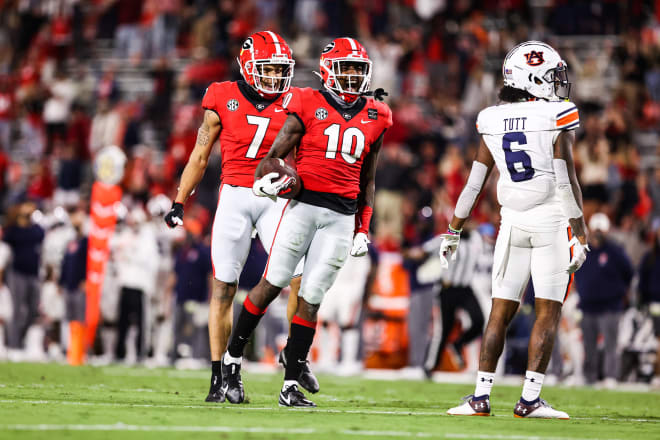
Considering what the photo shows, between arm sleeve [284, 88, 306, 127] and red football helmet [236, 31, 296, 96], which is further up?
red football helmet [236, 31, 296, 96]

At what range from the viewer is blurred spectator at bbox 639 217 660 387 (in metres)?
13.0

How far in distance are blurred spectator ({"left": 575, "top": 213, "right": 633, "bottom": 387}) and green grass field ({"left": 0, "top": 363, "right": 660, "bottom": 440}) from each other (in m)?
2.49

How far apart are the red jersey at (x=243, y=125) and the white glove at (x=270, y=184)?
0.61 meters

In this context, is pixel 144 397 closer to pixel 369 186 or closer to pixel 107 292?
pixel 369 186

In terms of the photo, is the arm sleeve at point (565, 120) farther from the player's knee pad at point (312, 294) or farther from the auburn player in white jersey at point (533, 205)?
the player's knee pad at point (312, 294)

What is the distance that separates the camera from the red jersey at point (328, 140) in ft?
23.1

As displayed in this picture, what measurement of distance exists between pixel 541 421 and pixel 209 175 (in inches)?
444

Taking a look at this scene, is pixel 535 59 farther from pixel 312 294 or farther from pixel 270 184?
pixel 312 294

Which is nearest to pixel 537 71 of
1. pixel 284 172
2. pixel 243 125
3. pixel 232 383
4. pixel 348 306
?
pixel 284 172

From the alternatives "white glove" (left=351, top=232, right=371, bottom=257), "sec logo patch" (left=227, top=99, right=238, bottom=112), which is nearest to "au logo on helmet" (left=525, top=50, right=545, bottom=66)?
"white glove" (left=351, top=232, right=371, bottom=257)

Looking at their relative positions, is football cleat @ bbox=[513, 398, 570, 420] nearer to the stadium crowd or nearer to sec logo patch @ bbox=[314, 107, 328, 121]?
sec logo patch @ bbox=[314, 107, 328, 121]

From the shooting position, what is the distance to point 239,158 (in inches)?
296

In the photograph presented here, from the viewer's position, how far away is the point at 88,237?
14539mm

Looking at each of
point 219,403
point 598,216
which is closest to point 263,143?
point 219,403
